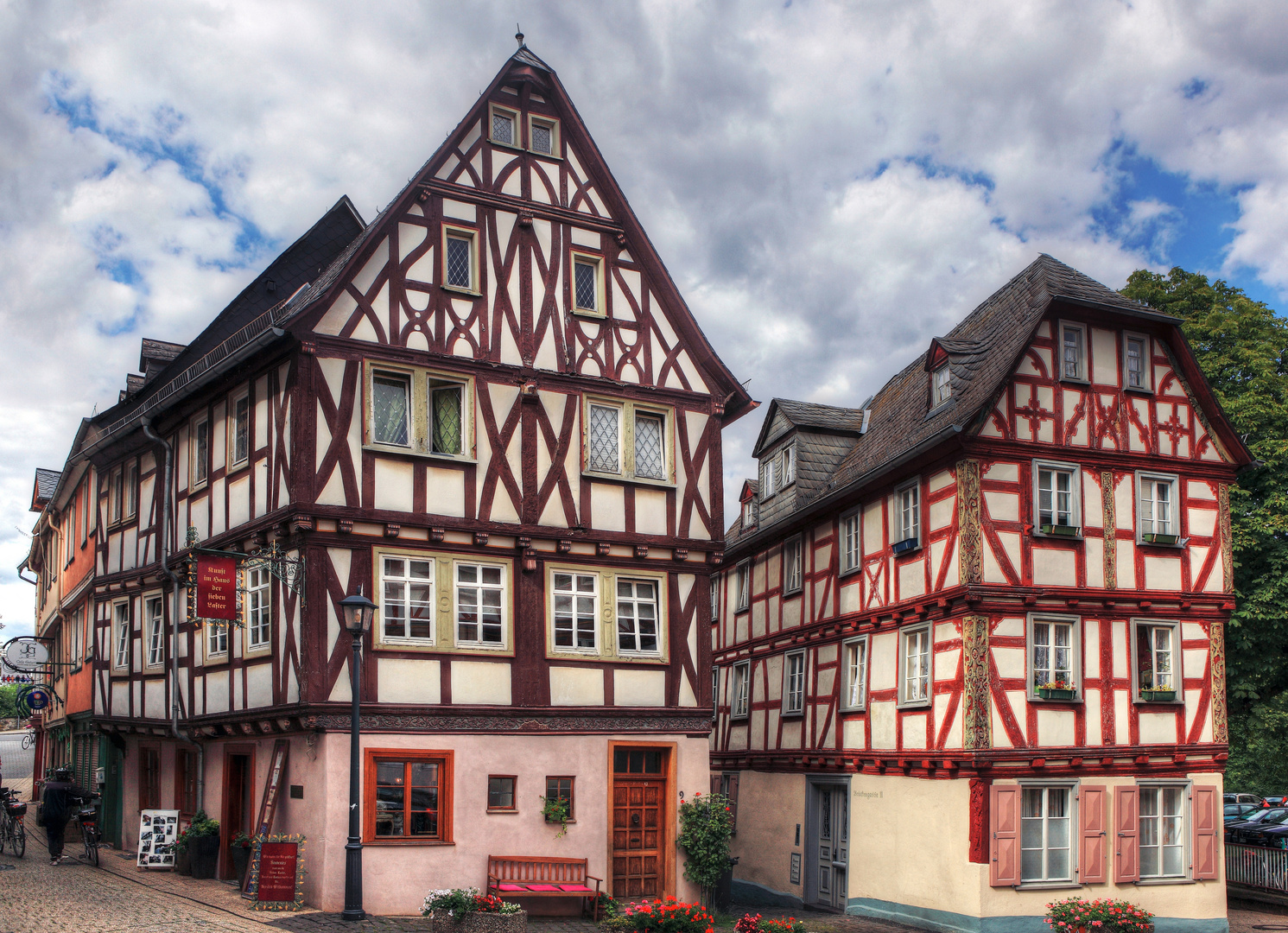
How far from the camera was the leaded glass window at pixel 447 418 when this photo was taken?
65.8 feet

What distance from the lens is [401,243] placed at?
2020 centimetres

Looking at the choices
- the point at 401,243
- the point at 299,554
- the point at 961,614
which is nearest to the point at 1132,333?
the point at 961,614

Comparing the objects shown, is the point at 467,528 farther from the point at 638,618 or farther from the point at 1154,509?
the point at 1154,509

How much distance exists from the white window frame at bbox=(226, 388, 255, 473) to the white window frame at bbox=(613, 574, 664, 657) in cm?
648

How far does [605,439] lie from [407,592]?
451cm

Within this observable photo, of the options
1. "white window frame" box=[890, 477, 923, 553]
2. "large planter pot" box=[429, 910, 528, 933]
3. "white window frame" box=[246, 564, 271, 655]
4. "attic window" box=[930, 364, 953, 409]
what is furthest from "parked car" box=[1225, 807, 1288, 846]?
"white window frame" box=[246, 564, 271, 655]

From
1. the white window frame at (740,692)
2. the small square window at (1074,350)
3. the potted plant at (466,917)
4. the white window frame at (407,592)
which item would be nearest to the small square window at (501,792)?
the white window frame at (407,592)

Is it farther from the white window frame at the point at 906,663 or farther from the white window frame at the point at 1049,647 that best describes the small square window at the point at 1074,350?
the white window frame at the point at 906,663

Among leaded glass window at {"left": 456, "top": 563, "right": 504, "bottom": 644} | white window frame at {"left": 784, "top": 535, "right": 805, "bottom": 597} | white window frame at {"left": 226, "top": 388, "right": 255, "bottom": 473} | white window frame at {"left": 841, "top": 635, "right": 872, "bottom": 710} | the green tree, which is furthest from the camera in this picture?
the green tree

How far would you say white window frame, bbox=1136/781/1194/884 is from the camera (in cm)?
2138

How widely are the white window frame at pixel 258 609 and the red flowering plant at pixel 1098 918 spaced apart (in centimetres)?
1308

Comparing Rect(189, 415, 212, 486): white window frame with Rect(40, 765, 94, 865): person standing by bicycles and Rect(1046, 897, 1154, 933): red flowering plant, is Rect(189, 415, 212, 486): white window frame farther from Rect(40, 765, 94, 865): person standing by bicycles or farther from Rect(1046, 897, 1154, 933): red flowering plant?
Rect(1046, 897, 1154, 933): red flowering plant

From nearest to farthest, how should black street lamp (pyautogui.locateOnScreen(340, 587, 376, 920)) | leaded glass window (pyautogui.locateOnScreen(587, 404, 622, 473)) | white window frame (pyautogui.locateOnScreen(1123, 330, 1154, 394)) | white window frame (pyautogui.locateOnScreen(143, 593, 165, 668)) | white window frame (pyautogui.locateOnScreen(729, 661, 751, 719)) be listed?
black street lamp (pyautogui.locateOnScreen(340, 587, 376, 920)) → leaded glass window (pyautogui.locateOnScreen(587, 404, 622, 473)) → white window frame (pyautogui.locateOnScreen(1123, 330, 1154, 394)) → white window frame (pyautogui.locateOnScreen(143, 593, 165, 668)) → white window frame (pyautogui.locateOnScreen(729, 661, 751, 719))

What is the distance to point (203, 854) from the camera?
20.5 m
